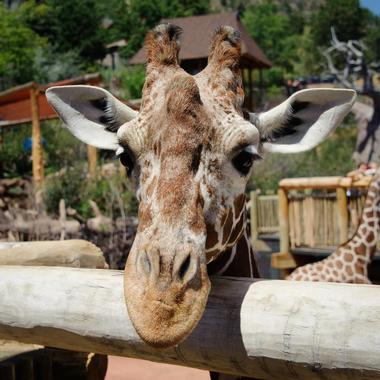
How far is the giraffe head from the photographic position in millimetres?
1710

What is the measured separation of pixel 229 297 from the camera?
1982 mm

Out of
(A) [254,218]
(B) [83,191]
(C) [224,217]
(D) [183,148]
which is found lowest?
(A) [254,218]

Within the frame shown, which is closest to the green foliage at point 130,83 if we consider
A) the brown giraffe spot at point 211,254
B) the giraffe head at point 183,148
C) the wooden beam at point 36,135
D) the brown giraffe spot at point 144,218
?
the wooden beam at point 36,135

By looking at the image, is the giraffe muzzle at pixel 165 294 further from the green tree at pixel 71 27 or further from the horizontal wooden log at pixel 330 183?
the green tree at pixel 71 27

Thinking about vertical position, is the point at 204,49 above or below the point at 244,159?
above

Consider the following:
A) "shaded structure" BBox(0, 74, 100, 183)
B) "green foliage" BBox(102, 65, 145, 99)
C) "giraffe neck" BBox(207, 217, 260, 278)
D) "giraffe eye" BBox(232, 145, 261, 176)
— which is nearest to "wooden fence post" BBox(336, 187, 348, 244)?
"giraffe neck" BBox(207, 217, 260, 278)

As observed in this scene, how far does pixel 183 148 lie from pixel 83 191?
12439 millimetres

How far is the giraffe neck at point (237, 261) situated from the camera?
8.04 feet

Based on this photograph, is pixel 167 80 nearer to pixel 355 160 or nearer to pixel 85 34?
pixel 355 160

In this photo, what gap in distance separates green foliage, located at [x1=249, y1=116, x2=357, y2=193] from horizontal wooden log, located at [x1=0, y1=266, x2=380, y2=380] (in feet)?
52.0

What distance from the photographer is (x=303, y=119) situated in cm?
246

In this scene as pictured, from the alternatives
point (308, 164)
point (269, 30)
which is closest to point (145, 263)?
point (308, 164)

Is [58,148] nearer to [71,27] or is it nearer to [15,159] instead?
[15,159]

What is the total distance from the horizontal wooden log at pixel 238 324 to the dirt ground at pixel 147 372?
3.97m
